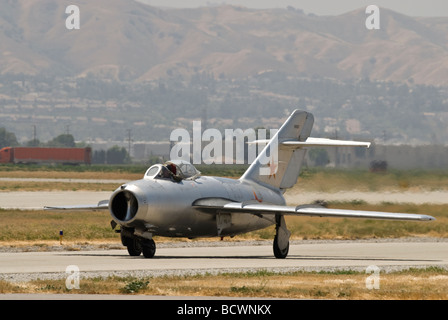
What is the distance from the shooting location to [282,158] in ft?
137

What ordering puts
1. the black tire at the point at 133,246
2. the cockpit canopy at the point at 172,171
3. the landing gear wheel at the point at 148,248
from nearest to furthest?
the landing gear wheel at the point at 148,248, the cockpit canopy at the point at 172,171, the black tire at the point at 133,246

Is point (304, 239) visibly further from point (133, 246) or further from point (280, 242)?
point (133, 246)

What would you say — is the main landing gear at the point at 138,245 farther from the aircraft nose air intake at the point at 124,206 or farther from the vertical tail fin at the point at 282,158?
the vertical tail fin at the point at 282,158

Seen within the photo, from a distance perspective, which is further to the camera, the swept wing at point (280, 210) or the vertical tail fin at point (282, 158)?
the vertical tail fin at point (282, 158)

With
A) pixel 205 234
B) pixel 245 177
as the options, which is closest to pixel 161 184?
pixel 205 234

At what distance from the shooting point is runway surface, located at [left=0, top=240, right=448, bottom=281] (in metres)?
30.0

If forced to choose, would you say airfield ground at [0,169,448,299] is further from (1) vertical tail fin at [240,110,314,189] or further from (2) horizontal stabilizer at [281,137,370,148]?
(2) horizontal stabilizer at [281,137,370,148]

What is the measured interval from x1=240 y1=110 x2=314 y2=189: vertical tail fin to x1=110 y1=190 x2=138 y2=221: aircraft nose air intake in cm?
767

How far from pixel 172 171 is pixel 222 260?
11.8 ft

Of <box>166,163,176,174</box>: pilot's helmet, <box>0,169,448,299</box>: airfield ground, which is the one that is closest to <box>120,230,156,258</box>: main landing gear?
<box>166,163,176,174</box>: pilot's helmet

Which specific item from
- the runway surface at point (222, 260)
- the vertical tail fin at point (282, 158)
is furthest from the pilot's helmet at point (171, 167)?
the vertical tail fin at point (282, 158)

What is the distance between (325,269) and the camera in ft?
104

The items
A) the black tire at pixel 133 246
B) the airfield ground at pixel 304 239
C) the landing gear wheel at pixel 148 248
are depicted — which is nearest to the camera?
the airfield ground at pixel 304 239

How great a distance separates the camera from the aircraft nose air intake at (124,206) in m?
33.8
